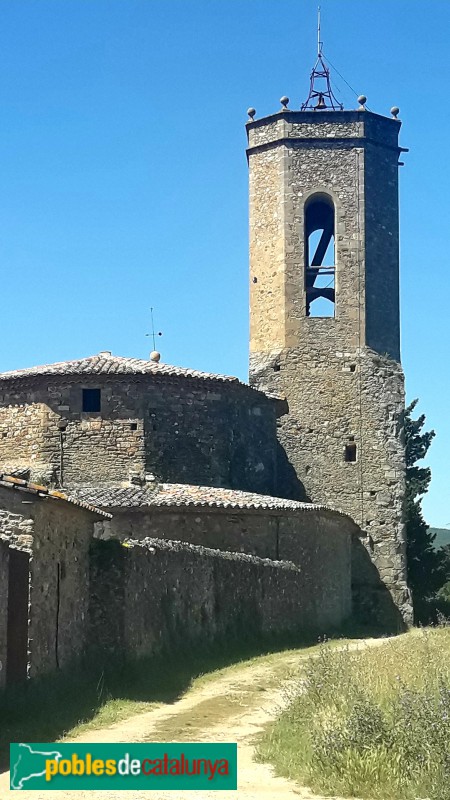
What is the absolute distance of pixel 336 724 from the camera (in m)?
10.3

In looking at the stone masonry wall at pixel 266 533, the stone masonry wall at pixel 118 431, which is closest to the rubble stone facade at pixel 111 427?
the stone masonry wall at pixel 118 431

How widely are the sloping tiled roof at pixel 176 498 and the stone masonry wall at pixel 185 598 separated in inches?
54.5

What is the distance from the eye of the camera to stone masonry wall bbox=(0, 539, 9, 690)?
40.3 ft

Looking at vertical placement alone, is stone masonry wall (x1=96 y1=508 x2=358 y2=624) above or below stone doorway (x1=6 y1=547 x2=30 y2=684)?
above

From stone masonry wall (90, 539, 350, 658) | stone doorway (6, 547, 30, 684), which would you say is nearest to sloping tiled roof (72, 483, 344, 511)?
stone masonry wall (90, 539, 350, 658)

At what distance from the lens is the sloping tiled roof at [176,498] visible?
21.5 meters

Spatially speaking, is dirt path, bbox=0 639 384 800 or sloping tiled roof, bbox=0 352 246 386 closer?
dirt path, bbox=0 639 384 800

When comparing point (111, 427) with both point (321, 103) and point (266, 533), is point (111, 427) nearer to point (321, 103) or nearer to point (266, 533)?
point (266, 533)

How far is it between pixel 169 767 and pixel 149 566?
675 centimetres

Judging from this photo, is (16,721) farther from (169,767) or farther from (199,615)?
(199,615)

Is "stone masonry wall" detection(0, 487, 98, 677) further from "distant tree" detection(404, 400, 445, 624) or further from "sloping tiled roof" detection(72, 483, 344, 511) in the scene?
"distant tree" detection(404, 400, 445, 624)

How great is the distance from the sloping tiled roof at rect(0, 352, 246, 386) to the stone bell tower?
4009 mm

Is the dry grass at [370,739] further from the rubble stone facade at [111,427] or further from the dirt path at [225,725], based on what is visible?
the rubble stone facade at [111,427]

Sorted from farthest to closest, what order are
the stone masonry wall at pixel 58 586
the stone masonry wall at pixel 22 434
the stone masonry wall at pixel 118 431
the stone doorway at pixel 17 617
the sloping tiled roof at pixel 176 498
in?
the stone masonry wall at pixel 22 434 < the stone masonry wall at pixel 118 431 < the sloping tiled roof at pixel 176 498 < the stone masonry wall at pixel 58 586 < the stone doorway at pixel 17 617
